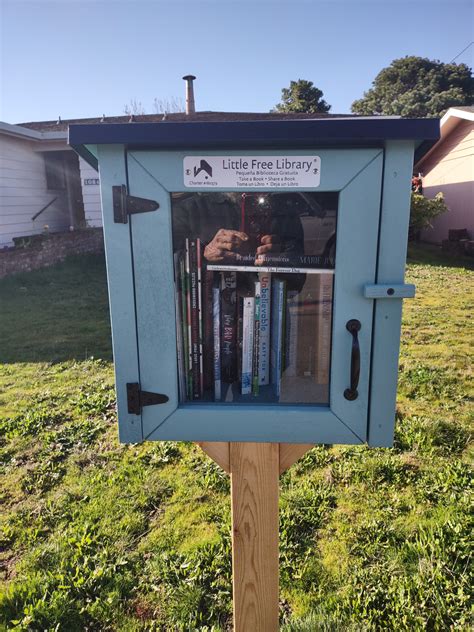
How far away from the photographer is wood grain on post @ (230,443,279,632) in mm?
1395

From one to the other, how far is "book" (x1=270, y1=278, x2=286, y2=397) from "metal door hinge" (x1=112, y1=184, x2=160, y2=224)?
37cm

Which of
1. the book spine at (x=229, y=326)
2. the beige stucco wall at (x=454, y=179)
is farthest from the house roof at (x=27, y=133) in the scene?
the book spine at (x=229, y=326)

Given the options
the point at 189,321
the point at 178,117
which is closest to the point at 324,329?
the point at 189,321

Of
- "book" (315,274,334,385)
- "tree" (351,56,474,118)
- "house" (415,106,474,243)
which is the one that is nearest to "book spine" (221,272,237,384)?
"book" (315,274,334,385)

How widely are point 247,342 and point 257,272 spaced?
7.7 inches

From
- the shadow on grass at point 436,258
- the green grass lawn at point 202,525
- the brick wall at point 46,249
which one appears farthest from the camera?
the shadow on grass at point 436,258

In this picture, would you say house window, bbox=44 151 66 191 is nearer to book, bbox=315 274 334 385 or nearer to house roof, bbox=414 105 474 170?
house roof, bbox=414 105 474 170

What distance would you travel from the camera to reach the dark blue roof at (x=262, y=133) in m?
1.04

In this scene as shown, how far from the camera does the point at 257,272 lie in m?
1.22

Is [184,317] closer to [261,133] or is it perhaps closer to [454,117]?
[261,133]

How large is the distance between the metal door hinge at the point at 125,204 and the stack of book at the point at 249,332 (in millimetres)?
140

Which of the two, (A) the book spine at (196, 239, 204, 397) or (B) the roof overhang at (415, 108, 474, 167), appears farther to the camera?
(B) the roof overhang at (415, 108, 474, 167)

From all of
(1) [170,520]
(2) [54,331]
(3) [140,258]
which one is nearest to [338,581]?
(1) [170,520]

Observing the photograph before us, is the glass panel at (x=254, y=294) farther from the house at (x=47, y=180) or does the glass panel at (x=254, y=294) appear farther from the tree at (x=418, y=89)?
the tree at (x=418, y=89)
